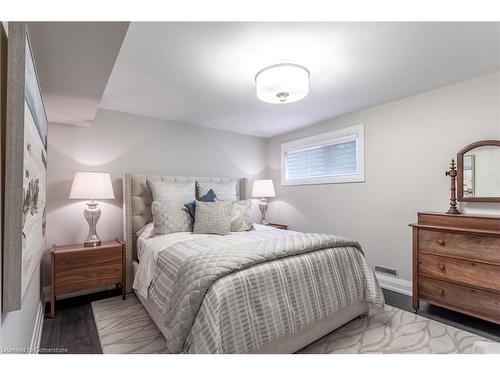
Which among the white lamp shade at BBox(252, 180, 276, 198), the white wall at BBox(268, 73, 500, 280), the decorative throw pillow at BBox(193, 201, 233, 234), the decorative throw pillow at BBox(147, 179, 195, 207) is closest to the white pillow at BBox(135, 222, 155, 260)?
the decorative throw pillow at BBox(147, 179, 195, 207)

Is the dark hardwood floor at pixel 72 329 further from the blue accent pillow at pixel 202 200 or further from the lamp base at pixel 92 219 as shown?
the blue accent pillow at pixel 202 200

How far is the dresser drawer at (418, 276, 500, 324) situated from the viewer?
1894 millimetres

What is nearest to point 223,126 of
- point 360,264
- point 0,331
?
point 360,264

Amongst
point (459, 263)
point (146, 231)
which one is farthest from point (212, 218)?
point (459, 263)

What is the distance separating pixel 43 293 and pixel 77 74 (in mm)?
2112

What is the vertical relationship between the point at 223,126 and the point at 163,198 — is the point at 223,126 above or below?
above

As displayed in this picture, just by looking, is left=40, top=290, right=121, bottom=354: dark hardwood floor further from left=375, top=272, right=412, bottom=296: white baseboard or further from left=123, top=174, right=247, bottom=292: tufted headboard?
left=375, top=272, right=412, bottom=296: white baseboard

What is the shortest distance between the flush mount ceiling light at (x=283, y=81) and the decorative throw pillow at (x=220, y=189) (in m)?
1.59

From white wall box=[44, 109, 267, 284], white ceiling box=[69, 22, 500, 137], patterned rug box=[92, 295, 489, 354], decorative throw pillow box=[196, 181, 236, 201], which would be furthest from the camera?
decorative throw pillow box=[196, 181, 236, 201]

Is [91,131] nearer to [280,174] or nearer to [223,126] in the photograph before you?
[223,126]

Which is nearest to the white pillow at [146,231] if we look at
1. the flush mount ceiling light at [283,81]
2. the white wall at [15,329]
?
the white wall at [15,329]

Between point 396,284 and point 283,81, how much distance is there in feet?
8.52

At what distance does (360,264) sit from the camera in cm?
213

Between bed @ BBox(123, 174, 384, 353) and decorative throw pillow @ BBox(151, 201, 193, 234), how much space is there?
18cm
